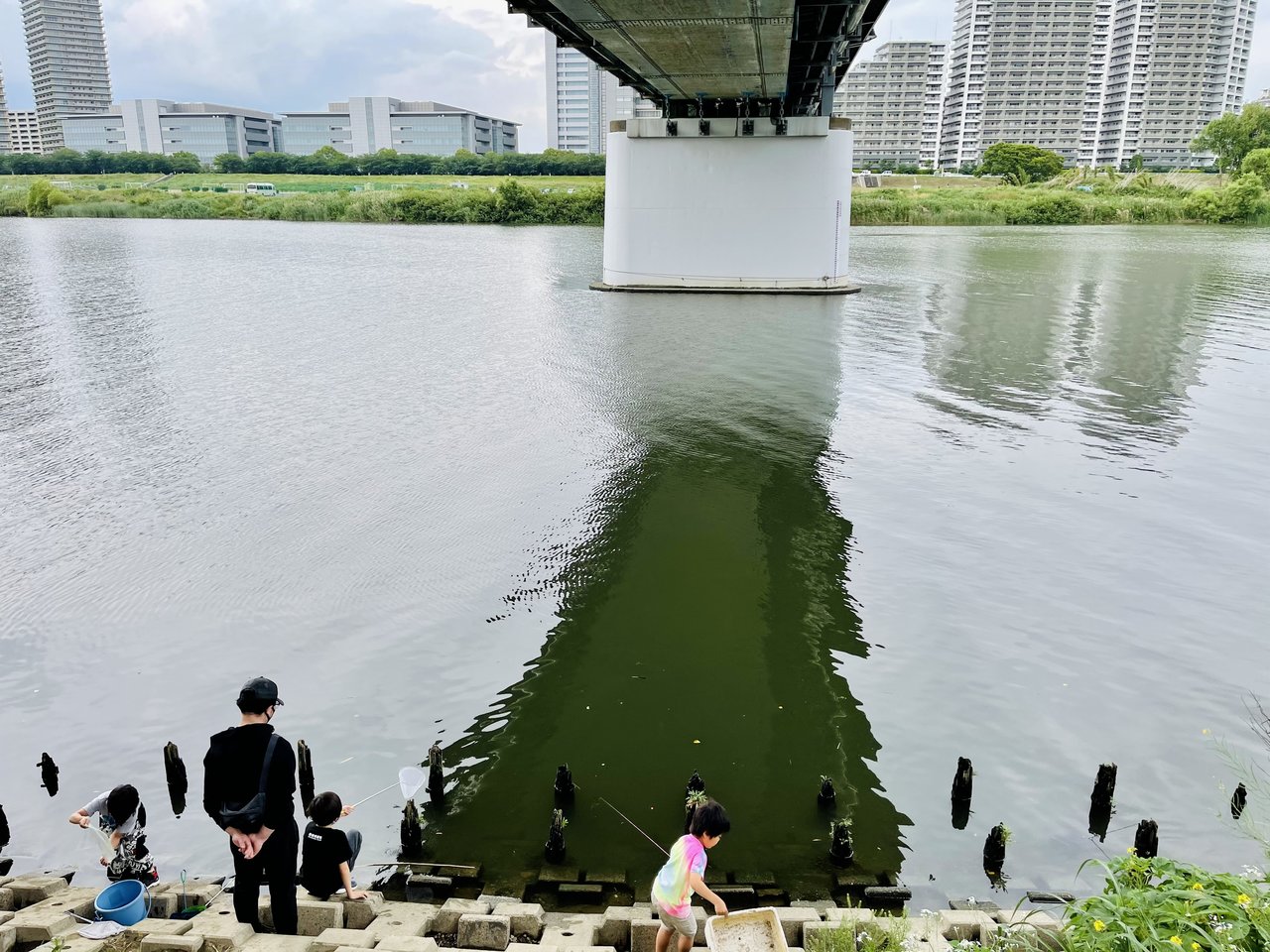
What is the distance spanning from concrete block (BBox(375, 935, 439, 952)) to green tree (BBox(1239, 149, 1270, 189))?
11002cm

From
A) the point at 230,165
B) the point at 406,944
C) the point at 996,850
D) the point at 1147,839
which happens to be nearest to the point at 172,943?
the point at 406,944

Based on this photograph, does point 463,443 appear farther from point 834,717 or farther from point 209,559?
point 834,717

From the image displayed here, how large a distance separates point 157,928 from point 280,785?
56.2 inches

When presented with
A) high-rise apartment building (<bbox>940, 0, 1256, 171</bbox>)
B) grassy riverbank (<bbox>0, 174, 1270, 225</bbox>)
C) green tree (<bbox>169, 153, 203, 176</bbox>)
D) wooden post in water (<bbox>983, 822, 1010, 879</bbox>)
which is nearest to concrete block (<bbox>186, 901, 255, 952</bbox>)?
wooden post in water (<bbox>983, 822, 1010, 879</bbox>)

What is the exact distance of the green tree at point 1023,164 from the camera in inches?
4540

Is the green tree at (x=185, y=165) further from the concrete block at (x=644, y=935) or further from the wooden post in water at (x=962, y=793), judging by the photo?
the concrete block at (x=644, y=935)

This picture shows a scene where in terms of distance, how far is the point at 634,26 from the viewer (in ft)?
68.9

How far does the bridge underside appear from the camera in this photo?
1931cm

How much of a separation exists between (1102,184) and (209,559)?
11314cm

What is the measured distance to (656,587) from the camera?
463 inches

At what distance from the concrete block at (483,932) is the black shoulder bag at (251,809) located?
1.52 metres

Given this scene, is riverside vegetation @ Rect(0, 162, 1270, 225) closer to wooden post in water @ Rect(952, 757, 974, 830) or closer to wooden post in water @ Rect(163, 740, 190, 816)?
wooden post in water @ Rect(952, 757, 974, 830)

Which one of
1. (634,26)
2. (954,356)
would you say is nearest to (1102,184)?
(954,356)

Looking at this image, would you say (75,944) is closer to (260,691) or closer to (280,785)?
(280,785)
